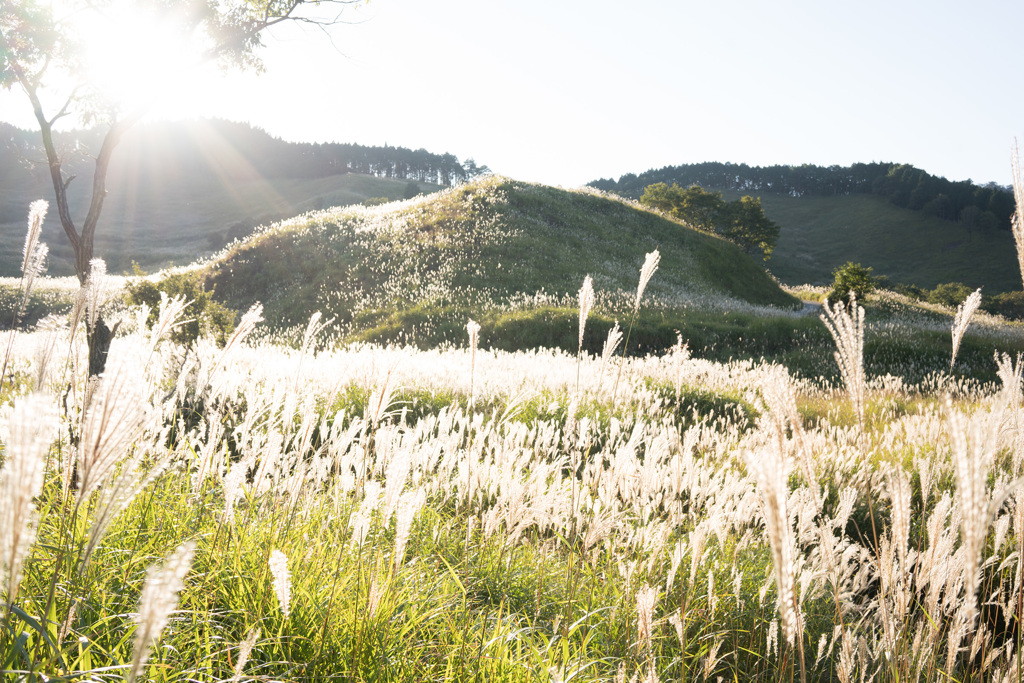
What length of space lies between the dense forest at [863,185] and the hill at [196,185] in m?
51.0

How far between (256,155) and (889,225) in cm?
11680

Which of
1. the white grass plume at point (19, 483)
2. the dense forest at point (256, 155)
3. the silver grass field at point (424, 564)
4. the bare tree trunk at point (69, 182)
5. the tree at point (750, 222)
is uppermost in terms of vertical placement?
the dense forest at point (256, 155)

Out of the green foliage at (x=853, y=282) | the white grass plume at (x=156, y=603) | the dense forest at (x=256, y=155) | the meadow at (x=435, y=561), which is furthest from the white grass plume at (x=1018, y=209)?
the dense forest at (x=256, y=155)

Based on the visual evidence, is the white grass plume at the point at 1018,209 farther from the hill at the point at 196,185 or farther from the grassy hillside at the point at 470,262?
the hill at the point at 196,185

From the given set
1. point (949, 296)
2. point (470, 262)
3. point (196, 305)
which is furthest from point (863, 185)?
point (196, 305)

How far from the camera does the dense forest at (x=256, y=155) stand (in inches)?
3676

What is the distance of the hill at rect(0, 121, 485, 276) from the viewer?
54188 mm

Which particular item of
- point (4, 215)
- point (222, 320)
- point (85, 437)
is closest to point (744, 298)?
point (222, 320)

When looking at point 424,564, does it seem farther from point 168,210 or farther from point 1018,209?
point 168,210

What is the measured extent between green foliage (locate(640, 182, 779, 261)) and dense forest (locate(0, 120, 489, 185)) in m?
66.8

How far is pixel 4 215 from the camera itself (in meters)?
58.4

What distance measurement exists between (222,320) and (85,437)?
13.0m

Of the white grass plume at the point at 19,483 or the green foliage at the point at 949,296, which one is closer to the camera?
the white grass plume at the point at 19,483

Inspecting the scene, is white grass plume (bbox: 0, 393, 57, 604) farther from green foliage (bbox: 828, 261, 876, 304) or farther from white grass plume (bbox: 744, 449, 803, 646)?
green foliage (bbox: 828, 261, 876, 304)
